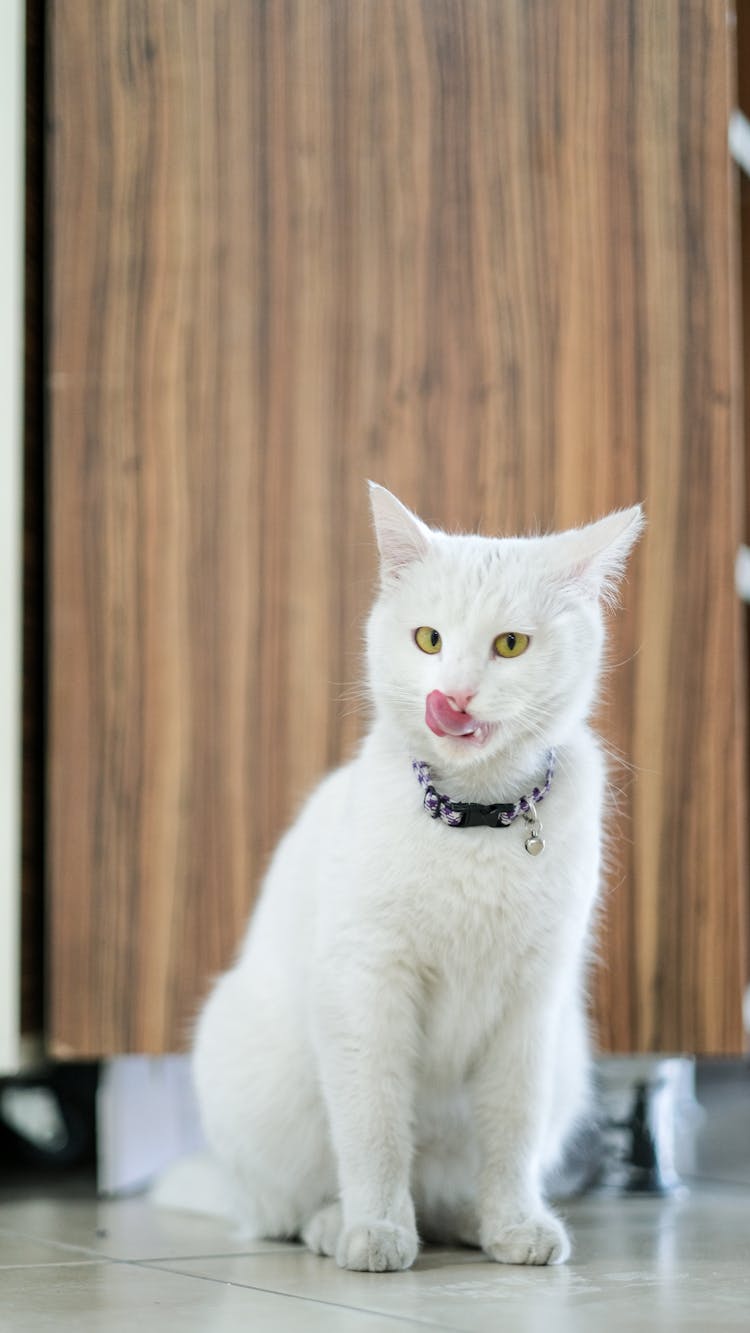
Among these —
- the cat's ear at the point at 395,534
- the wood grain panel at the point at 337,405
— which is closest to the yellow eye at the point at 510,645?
the cat's ear at the point at 395,534

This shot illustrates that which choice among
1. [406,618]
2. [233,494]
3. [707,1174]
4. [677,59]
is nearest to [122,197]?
[233,494]

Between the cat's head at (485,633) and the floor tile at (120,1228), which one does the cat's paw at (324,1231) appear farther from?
the cat's head at (485,633)

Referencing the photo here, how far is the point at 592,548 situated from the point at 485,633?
0.12 m

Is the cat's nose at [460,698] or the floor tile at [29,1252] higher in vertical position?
the cat's nose at [460,698]

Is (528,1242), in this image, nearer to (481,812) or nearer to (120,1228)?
(481,812)

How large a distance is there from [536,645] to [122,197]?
0.82 m

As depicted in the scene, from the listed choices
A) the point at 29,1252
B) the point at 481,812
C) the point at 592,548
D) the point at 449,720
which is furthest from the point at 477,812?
the point at 29,1252

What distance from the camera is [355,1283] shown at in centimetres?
108

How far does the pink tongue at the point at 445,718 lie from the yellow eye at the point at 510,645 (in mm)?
63

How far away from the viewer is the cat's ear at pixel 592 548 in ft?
3.80

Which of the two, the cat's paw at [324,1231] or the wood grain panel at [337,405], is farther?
the wood grain panel at [337,405]

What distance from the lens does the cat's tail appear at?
1468mm

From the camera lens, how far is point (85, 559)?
1.62 m

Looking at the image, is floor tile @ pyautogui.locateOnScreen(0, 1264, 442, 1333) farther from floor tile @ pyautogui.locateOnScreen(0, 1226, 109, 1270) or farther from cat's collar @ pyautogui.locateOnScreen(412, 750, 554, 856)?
cat's collar @ pyautogui.locateOnScreen(412, 750, 554, 856)
